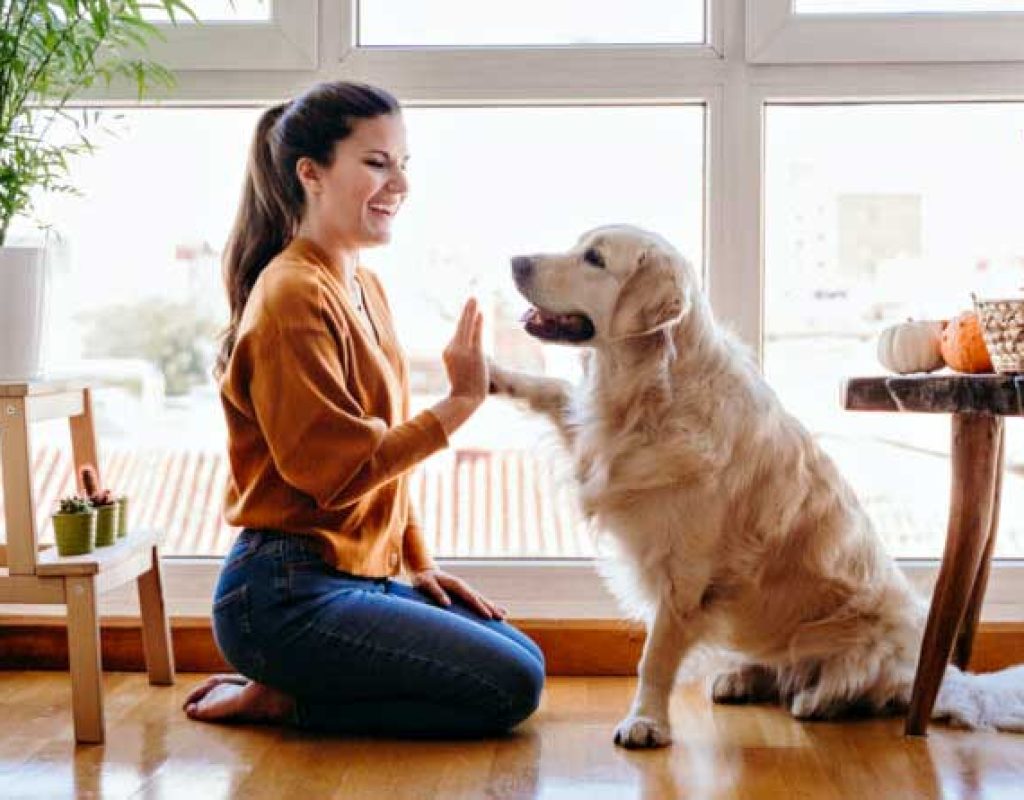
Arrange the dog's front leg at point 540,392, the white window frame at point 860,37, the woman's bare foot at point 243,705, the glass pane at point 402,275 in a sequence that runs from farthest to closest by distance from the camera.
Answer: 1. the glass pane at point 402,275
2. the white window frame at point 860,37
3. the dog's front leg at point 540,392
4. the woman's bare foot at point 243,705

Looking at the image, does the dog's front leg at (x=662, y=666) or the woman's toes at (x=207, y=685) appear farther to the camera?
the woman's toes at (x=207, y=685)

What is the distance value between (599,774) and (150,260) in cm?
152

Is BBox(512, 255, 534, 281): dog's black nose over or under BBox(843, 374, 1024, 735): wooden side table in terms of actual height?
over

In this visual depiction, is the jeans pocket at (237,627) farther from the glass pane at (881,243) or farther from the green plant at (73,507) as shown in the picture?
the glass pane at (881,243)

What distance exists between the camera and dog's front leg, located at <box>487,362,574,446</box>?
8.09 ft

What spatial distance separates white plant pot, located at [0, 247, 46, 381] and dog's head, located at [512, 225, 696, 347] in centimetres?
85

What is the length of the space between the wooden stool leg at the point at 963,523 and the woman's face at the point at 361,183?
103 cm

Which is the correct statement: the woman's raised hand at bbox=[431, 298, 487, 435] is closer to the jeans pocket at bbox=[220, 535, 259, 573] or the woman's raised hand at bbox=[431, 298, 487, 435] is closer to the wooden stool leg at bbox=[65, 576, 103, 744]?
the jeans pocket at bbox=[220, 535, 259, 573]

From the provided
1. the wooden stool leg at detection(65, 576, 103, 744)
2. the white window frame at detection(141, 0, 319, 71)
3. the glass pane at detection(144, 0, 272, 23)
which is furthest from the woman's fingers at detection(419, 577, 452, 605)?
the glass pane at detection(144, 0, 272, 23)

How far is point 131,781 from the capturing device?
2.06m

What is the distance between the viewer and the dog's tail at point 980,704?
2.38 m

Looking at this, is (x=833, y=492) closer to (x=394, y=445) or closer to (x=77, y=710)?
(x=394, y=445)

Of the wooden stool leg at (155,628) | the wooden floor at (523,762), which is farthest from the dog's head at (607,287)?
the wooden stool leg at (155,628)

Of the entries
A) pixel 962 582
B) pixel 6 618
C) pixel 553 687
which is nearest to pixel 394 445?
pixel 553 687
